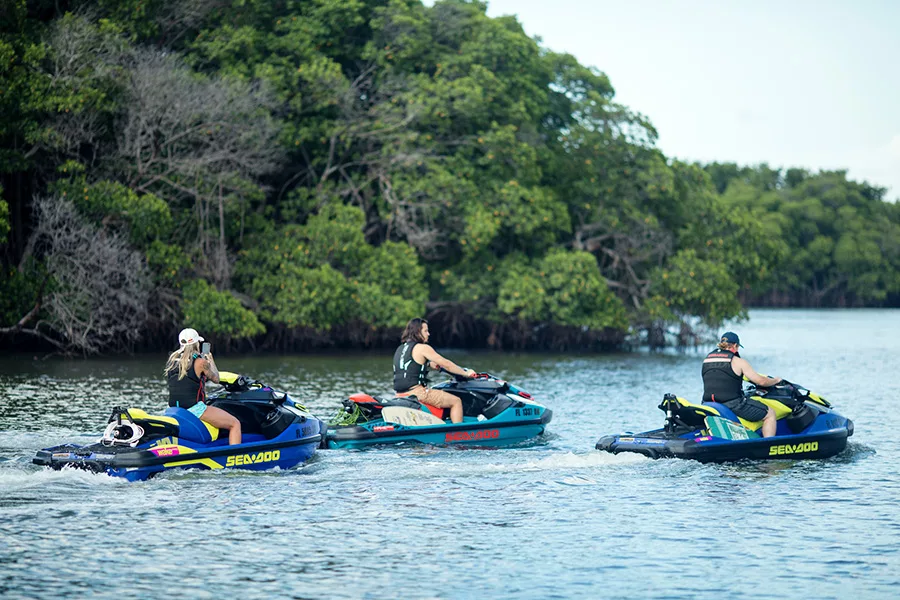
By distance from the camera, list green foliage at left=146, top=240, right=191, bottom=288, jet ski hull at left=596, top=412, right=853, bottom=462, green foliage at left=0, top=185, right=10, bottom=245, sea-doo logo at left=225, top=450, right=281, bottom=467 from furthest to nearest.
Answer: green foliage at left=146, top=240, right=191, bottom=288 → green foliage at left=0, top=185, right=10, bottom=245 → jet ski hull at left=596, top=412, right=853, bottom=462 → sea-doo logo at left=225, top=450, right=281, bottom=467

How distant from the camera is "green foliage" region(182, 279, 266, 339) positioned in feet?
107

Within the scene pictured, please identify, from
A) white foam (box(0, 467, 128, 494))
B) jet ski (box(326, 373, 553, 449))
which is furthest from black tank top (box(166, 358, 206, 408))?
jet ski (box(326, 373, 553, 449))

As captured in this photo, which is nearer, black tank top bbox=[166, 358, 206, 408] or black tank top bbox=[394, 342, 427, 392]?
black tank top bbox=[166, 358, 206, 408]

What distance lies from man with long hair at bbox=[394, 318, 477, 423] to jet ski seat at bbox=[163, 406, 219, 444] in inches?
144

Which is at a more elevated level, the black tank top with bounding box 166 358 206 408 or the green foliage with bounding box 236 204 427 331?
the green foliage with bounding box 236 204 427 331

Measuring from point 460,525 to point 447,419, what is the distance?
532 cm

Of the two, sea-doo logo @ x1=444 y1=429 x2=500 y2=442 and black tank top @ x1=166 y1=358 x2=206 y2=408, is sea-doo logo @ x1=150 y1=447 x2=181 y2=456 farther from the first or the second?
sea-doo logo @ x1=444 y1=429 x2=500 y2=442

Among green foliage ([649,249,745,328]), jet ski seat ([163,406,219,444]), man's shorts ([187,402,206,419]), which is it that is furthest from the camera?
green foliage ([649,249,745,328])

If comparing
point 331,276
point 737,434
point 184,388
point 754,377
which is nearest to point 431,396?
point 184,388

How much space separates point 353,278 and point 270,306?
102 inches

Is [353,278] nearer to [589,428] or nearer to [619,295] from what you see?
[619,295]

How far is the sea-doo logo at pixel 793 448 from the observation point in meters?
15.7

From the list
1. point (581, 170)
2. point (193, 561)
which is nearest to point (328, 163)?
point (581, 170)

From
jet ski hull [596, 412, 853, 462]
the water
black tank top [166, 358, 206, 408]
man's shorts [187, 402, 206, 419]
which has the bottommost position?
the water
